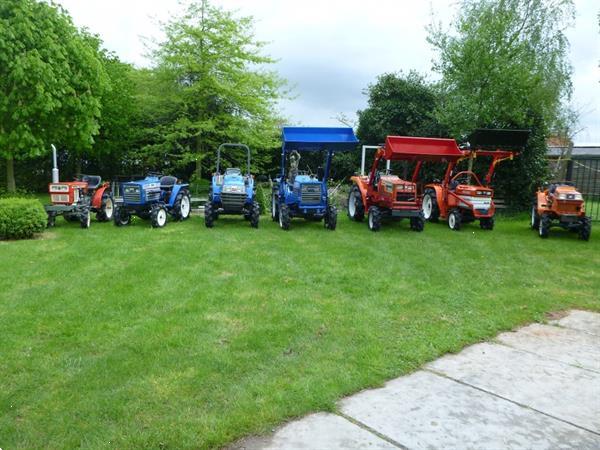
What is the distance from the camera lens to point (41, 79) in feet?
35.1

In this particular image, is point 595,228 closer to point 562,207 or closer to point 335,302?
point 562,207

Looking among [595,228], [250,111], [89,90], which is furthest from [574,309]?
[250,111]

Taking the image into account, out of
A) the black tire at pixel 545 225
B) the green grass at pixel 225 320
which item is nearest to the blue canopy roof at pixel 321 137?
the green grass at pixel 225 320

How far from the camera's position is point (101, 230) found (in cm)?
983

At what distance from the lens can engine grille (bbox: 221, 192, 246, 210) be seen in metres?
10.4

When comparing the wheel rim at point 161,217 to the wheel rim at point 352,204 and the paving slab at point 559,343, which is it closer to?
the wheel rim at point 352,204

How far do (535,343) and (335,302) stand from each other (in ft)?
6.39

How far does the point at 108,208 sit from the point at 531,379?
1010cm

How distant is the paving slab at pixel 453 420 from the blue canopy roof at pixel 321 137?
7093 mm

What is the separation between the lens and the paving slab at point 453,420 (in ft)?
9.26

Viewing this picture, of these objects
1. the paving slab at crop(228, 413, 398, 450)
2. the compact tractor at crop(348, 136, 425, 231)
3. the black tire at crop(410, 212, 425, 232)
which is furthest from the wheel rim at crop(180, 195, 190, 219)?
the paving slab at crop(228, 413, 398, 450)

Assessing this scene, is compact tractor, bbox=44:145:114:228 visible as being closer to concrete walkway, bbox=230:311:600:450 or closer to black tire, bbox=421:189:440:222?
black tire, bbox=421:189:440:222

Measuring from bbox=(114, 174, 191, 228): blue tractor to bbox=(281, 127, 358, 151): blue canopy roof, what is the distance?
286 centimetres

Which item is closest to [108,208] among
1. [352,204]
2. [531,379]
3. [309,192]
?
[309,192]
